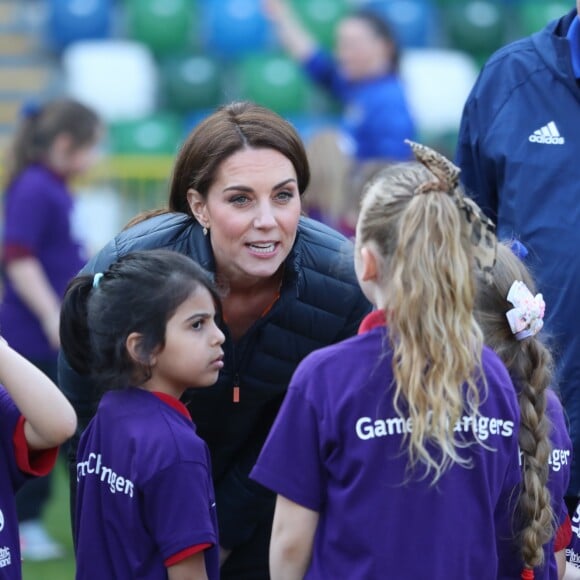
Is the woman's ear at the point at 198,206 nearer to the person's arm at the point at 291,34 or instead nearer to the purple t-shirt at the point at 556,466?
the purple t-shirt at the point at 556,466

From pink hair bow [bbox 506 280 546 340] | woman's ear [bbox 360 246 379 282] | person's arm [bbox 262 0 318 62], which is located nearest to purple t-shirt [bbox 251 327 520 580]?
woman's ear [bbox 360 246 379 282]

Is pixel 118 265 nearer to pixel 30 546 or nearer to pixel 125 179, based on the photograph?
pixel 30 546

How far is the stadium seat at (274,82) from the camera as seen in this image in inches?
445

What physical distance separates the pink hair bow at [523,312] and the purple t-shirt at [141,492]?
2.51 feet

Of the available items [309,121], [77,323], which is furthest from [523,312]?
[309,121]

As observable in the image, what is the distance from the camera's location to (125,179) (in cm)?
985

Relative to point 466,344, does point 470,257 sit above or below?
above

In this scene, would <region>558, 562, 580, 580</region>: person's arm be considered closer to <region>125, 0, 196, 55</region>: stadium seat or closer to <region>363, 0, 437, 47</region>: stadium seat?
<region>363, 0, 437, 47</region>: stadium seat

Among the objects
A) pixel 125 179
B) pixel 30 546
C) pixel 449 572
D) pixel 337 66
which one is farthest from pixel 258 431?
pixel 125 179

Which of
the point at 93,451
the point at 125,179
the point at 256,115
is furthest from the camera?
the point at 125,179

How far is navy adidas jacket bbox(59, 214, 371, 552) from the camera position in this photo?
3.39 meters

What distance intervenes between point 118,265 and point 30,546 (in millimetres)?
2892

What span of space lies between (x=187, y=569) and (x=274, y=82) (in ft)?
28.9

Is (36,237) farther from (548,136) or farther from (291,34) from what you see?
(291,34)
